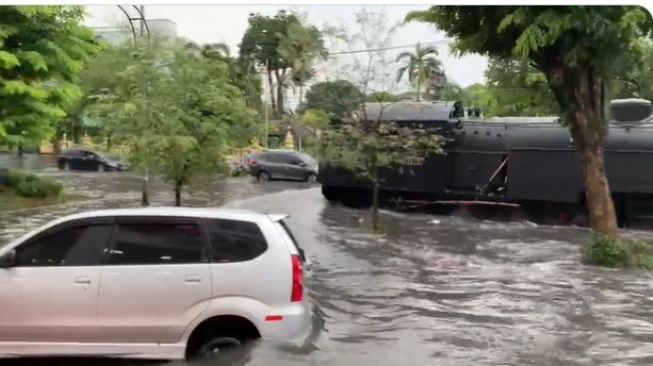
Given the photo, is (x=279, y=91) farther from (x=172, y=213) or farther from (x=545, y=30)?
(x=172, y=213)

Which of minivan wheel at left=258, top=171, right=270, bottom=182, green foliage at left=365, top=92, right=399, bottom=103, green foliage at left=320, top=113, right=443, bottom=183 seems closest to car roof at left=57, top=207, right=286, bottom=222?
minivan wheel at left=258, top=171, right=270, bottom=182

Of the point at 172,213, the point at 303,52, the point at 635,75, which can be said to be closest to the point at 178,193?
the point at 303,52

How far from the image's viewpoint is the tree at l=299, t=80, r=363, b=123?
12046 millimetres

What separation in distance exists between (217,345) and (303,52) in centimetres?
616

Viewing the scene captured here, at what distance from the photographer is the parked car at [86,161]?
10281 millimetres

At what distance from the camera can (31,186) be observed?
9.59m

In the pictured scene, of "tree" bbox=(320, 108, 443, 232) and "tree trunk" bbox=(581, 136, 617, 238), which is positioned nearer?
"tree trunk" bbox=(581, 136, 617, 238)

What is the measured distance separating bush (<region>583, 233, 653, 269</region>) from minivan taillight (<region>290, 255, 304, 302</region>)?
6.74 m

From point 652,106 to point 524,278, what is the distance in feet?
22.3

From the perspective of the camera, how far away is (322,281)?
1040cm

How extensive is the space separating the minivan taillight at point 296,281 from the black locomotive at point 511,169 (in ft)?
30.4

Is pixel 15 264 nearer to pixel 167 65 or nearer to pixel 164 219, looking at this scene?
pixel 164 219

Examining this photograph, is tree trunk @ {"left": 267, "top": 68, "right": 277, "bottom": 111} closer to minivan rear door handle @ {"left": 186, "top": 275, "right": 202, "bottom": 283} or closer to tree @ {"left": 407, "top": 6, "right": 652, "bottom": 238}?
tree @ {"left": 407, "top": 6, "right": 652, "bottom": 238}

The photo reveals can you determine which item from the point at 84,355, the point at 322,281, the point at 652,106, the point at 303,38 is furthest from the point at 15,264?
the point at 652,106
